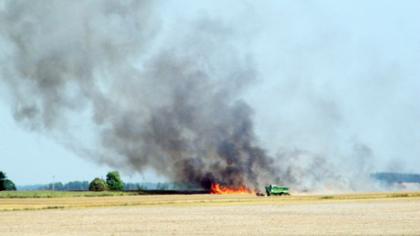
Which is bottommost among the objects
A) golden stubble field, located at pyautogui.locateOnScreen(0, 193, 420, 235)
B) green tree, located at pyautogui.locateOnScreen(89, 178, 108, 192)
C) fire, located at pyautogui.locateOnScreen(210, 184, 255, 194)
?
golden stubble field, located at pyautogui.locateOnScreen(0, 193, 420, 235)

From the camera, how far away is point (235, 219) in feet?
206

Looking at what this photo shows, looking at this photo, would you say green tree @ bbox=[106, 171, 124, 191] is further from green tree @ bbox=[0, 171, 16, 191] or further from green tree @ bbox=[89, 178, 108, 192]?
green tree @ bbox=[0, 171, 16, 191]

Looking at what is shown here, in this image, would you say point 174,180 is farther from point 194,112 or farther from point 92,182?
point 92,182

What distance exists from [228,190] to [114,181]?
147 ft

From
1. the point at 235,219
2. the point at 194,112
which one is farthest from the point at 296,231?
the point at 194,112

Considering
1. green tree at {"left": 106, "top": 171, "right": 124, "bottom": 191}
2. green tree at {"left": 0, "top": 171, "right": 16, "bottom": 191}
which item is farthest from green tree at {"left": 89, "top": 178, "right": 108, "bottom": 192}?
green tree at {"left": 0, "top": 171, "right": 16, "bottom": 191}

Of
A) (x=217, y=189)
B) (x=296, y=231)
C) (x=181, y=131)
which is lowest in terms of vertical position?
(x=296, y=231)

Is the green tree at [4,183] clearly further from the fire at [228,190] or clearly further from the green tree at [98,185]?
the fire at [228,190]

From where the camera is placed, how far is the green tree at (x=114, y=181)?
189m

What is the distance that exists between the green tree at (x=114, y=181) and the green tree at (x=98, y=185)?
1274 millimetres

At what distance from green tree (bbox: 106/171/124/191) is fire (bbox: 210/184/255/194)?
38397 millimetres

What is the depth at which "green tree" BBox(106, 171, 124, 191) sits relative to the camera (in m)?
189

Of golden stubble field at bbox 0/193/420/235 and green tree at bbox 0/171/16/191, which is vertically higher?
green tree at bbox 0/171/16/191

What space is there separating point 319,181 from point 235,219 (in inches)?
3867
